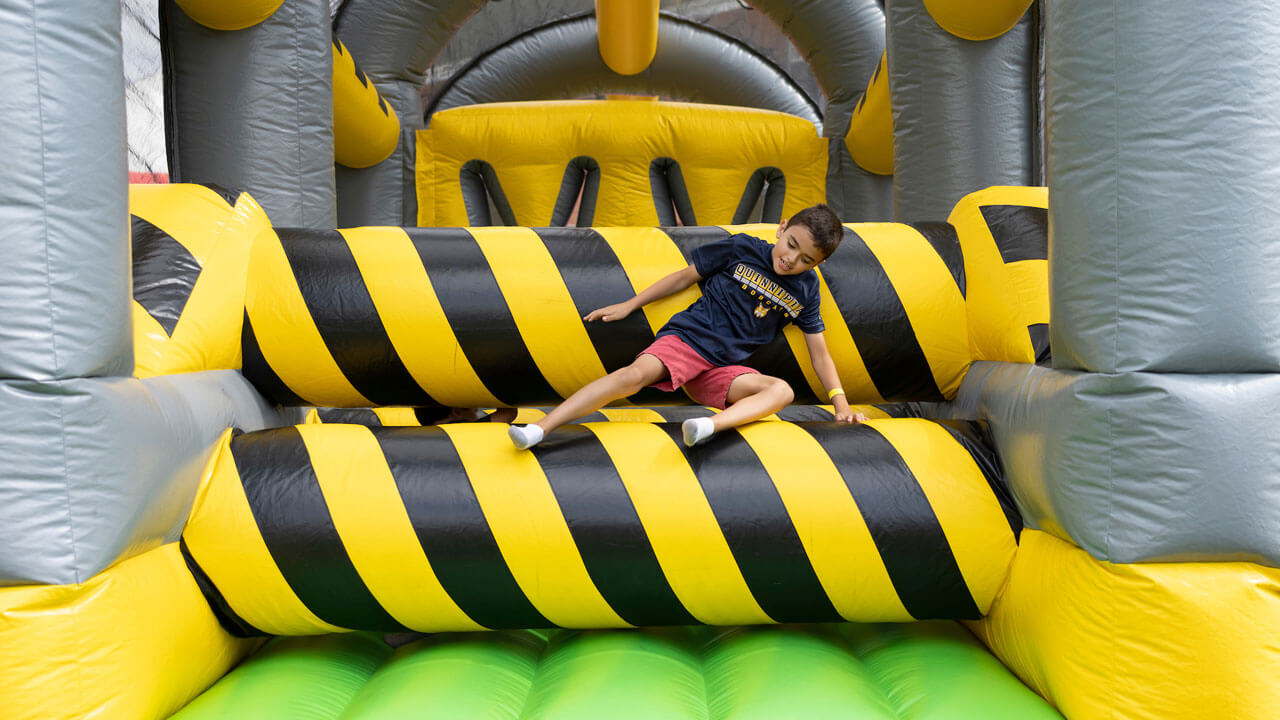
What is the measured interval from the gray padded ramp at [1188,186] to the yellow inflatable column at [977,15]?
110 centimetres

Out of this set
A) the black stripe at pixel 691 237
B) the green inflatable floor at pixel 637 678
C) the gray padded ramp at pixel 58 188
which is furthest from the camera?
the black stripe at pixel 691 237

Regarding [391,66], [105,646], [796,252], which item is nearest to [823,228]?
[796,252]

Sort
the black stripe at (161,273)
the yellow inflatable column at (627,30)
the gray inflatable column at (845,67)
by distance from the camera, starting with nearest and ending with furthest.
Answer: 1. the black stripe at (161,273)
2. the yellow inflatable column at (627,30)
3. the gray inflatable column at (845,67)

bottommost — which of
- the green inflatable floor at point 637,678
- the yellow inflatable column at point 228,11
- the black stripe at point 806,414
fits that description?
the green inflatable floor at point 637,678

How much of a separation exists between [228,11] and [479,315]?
1.11 m

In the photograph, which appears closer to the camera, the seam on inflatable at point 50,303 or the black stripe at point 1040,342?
the seam on inflatable at point 50,303

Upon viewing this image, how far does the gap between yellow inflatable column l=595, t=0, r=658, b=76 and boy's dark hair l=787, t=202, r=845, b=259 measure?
189cm

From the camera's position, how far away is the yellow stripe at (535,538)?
117cm

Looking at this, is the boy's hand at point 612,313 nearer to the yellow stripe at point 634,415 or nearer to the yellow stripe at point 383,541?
the yellow stripe at point 383,541

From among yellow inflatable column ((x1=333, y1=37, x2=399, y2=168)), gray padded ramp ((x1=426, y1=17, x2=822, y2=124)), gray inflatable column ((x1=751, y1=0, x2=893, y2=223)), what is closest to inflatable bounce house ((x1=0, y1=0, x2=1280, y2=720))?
yellow inflatable column ((x1=333, y1=37, x2=399, y2=168))

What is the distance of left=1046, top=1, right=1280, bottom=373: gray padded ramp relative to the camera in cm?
94

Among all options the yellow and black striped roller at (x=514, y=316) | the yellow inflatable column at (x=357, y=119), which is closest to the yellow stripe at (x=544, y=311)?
the yellow and black striped roller at (x=514, y=316)

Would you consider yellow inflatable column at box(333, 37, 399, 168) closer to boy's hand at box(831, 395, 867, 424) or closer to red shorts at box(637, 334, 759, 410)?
red shorts at box(637, 334, 759, 410)

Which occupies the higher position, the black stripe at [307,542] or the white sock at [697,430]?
the white sock at [697,430]
